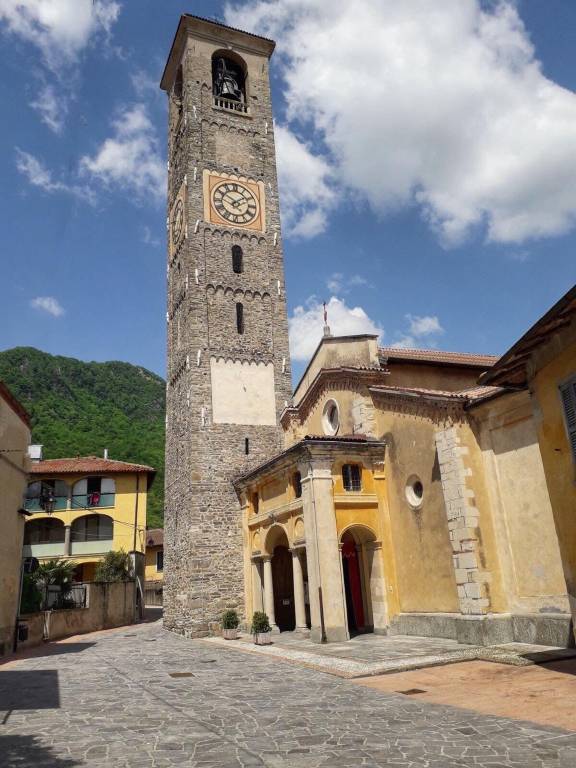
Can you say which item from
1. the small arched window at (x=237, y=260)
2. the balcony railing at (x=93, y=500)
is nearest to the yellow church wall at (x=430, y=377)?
the small arched window at (x=237, y=260)

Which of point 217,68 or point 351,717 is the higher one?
point 217,68

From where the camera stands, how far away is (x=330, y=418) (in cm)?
2191

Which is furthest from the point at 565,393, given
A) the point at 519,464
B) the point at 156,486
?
the point at 156,486

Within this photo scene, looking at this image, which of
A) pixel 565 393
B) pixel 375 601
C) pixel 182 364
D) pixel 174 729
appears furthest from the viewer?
pixel 182 364

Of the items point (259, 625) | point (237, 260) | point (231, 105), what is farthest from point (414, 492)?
point (231, 105)

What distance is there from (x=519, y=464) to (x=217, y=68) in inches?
1122

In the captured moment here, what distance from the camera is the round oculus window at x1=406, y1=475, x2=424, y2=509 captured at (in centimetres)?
1683

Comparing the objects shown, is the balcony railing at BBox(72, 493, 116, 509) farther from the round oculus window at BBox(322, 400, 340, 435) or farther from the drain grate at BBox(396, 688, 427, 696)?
the drain grate at BBox(396, 688, 427, 696)

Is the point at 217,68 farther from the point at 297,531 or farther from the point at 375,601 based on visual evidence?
the point at 375,601

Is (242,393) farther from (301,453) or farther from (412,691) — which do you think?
(412,691)

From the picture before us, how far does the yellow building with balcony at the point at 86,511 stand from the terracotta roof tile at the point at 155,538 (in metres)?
12.0

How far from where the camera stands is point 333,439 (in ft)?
60.0

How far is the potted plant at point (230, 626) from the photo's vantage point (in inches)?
821

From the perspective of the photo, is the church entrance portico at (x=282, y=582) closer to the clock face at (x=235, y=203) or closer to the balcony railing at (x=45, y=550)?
the clock face at (x=235, y=203)
